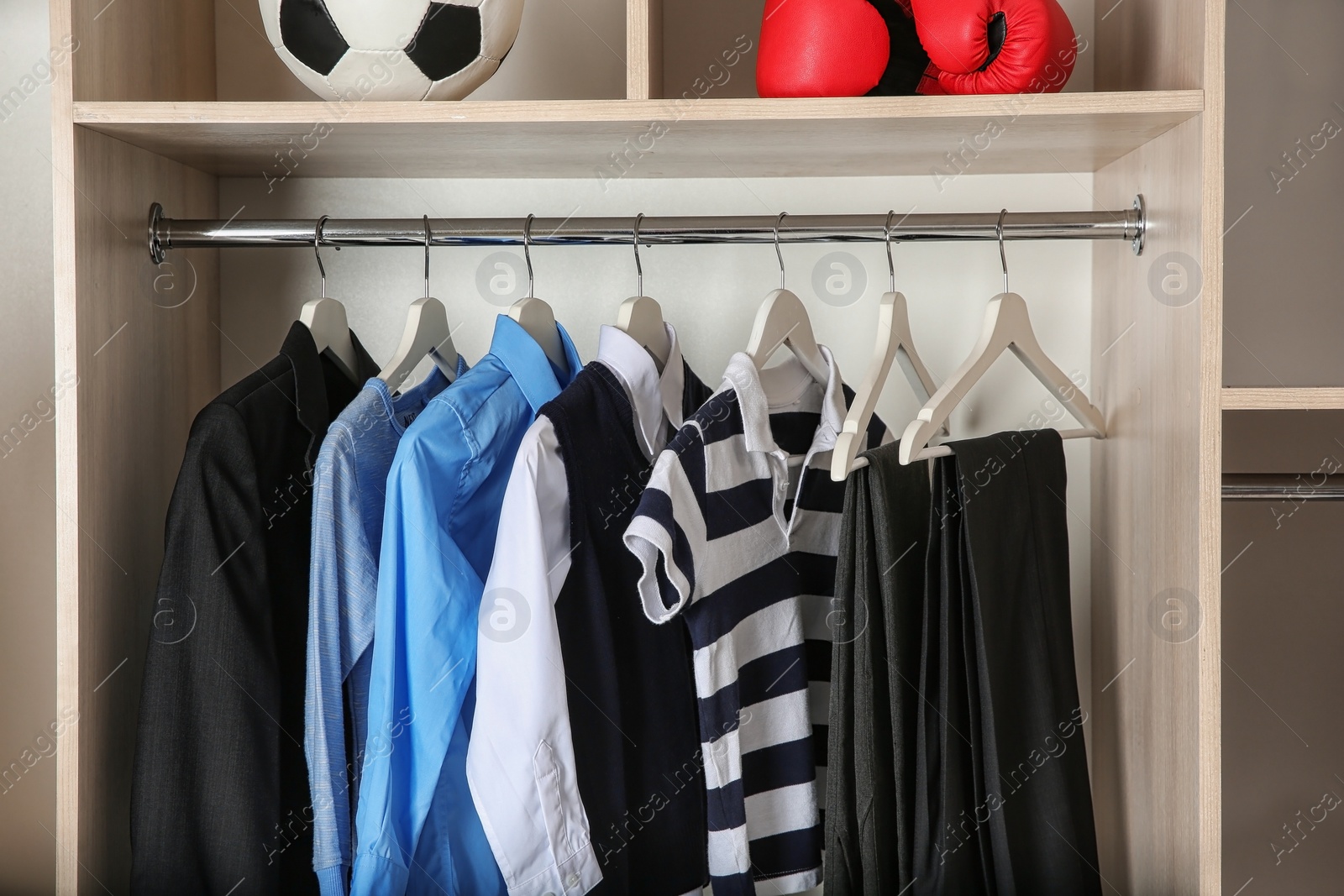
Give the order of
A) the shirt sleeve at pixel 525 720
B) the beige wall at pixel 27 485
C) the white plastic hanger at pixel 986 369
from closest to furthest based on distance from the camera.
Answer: the shirt sleeve at pixel 525 720 < the white plastic hanger at pixel 986 369 < the beige wall at pixel 27 485

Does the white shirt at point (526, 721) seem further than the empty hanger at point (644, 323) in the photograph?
No

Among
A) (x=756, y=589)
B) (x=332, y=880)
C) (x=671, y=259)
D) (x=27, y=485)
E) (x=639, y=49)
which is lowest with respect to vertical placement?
(x=332, y=880)

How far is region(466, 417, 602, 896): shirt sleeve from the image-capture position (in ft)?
3.16

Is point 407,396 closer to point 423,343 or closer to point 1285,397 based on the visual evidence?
point 423,343

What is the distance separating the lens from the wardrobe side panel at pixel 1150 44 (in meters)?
1.02

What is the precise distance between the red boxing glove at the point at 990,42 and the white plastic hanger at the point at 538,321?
1.67ft

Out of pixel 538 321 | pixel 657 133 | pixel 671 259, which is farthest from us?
pixel 671 259

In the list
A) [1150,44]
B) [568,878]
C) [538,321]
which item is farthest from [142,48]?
[1150,44]

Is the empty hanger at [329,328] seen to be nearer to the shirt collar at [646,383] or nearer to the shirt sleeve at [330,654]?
the shirt sleeve at [330,654]

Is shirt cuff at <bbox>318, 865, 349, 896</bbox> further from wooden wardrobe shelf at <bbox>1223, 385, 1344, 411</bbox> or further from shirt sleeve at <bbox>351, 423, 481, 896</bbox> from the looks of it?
wooden wardrobe shelf at <bbox>1223, 385, 1344, 411</bbox>

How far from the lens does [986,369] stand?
3.95 ft

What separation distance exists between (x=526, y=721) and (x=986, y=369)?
699 mm

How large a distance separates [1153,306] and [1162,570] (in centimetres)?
31

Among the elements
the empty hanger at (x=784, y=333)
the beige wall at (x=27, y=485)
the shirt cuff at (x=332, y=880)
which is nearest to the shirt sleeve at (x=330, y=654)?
the shirt cuff at (x=332, y=880)
